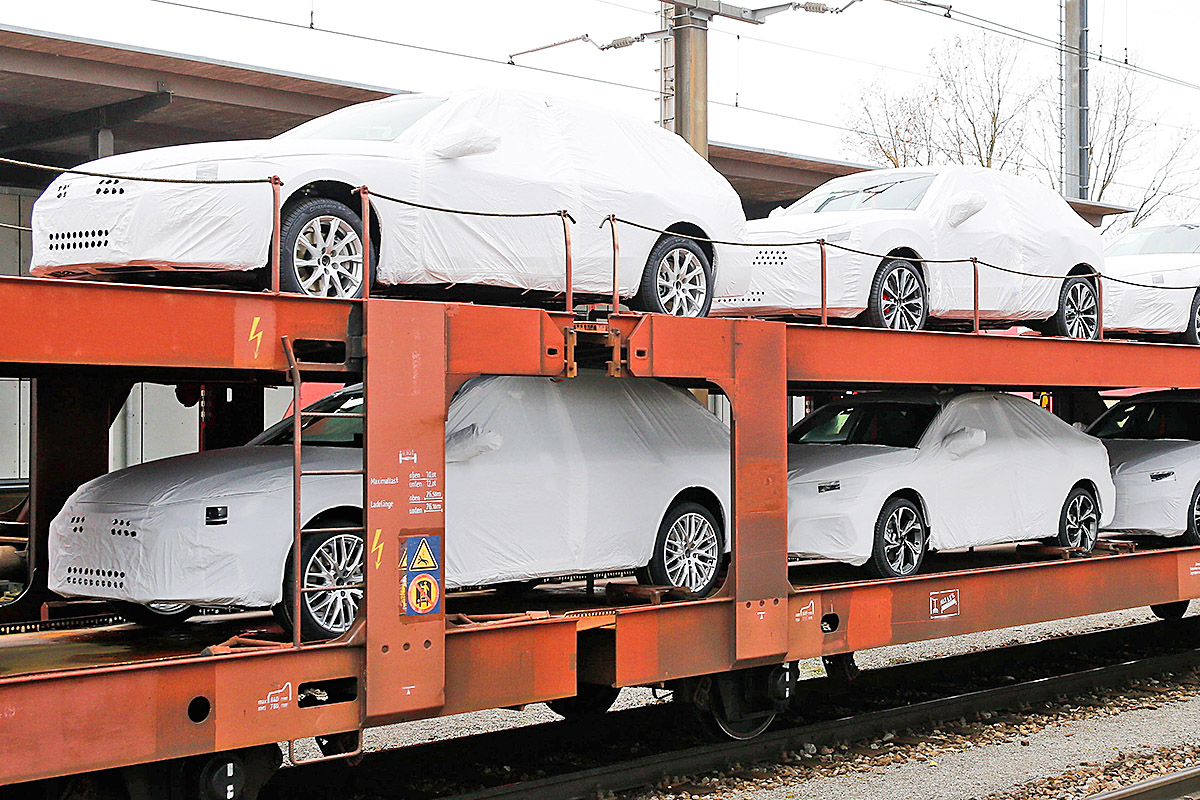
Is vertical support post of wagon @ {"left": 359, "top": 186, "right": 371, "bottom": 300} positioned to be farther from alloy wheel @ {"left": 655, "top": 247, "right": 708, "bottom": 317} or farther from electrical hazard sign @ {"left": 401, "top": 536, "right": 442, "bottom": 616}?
alloy wheel @ {"left": 655, "top": 247, "right": 708, "bottom": 317}

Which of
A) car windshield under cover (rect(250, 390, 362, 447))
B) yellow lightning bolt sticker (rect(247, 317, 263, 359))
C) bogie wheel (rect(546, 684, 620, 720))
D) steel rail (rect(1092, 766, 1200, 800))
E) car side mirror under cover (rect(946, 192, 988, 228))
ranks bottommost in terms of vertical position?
steel rail (rect(1092, 766, 1200, 800))

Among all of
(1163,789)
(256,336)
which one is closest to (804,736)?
(1163,789)

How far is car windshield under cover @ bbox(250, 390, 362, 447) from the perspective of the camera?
7448 mm

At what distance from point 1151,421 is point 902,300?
3963 mm

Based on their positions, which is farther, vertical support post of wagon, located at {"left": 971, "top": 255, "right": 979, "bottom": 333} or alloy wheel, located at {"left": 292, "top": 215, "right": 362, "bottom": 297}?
vertical support post of wagon, located at {"left": 971, "top": 255, "right": 979, "bottom": 333}

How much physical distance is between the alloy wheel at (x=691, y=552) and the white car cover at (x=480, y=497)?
0.56 feet

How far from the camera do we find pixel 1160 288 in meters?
11.9

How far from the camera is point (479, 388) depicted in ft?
24.2

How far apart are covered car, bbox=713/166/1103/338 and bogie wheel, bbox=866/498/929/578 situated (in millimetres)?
1396

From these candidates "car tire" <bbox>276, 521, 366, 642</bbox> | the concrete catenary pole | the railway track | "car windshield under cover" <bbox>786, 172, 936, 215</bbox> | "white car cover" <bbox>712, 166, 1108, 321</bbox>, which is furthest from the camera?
A: the concrete catenary pole

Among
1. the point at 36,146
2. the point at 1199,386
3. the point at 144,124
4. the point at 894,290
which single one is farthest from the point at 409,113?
the point at 36,146

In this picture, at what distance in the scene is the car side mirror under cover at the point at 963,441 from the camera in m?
9.62

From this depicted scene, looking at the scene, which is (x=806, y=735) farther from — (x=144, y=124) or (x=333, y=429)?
(x=144, y=124)

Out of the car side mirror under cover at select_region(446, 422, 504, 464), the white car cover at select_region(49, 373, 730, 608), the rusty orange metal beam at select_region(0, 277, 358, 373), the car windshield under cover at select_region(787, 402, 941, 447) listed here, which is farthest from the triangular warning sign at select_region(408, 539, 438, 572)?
the car windshield under cover at select_region(787, 402, 941, 447)
